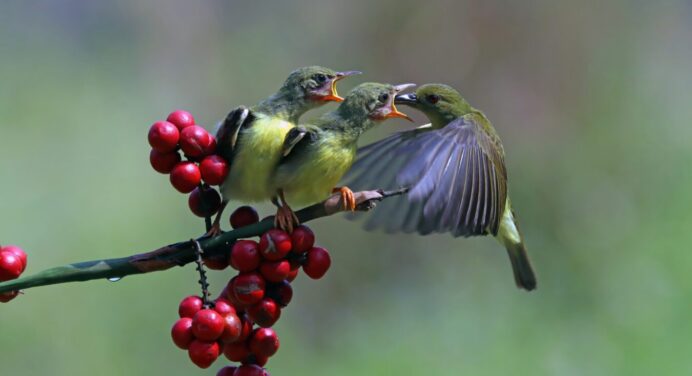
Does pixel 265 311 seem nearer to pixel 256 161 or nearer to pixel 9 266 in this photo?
pixel 256 161

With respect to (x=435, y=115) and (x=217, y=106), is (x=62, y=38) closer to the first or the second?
(x=217, y=106)

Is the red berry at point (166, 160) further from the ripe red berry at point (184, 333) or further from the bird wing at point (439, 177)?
the bird wing at point (439, 177)

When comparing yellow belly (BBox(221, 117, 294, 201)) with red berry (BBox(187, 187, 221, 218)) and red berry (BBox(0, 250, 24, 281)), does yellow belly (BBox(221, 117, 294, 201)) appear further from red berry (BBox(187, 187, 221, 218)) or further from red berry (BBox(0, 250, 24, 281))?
red berry (BBox(0, 250, 24, 281))

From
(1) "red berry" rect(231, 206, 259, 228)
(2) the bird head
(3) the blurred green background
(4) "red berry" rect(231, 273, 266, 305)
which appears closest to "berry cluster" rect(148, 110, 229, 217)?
(1) "red berry" rect(231, 206, 259, 228)

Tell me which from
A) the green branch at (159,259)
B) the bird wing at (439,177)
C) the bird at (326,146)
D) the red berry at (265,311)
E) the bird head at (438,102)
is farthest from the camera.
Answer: the bird head at (438,102)

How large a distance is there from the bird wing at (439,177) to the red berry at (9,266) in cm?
109

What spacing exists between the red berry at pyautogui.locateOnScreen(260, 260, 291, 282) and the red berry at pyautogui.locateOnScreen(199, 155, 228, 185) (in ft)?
0.68

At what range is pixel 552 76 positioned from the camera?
6980mm

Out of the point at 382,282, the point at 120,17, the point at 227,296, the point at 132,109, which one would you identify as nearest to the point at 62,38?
the point at 120,17

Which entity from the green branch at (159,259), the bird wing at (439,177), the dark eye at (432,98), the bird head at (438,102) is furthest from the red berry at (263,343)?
the dark eye at (432,98)

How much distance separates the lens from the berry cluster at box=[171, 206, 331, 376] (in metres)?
1.95

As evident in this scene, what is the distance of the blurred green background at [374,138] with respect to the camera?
521 cm

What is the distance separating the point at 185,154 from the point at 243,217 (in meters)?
0.22

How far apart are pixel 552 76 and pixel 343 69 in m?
1.48
